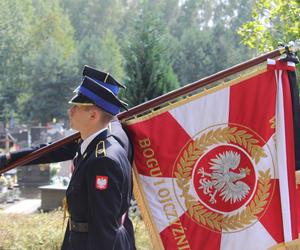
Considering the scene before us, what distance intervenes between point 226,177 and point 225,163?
0.28 feet

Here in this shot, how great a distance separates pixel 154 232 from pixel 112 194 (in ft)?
3.43

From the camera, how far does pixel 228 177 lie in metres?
3.11

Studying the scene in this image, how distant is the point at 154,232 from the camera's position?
3240mm

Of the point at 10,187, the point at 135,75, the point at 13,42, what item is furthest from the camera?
the point at 13,42

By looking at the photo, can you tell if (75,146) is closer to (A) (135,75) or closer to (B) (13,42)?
(A) (135,75)

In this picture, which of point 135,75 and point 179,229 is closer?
point 179,229

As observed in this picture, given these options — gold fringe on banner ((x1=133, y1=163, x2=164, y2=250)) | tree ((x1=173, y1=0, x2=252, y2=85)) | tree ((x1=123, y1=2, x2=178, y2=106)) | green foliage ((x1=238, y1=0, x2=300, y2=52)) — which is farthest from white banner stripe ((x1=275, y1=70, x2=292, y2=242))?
tree ((x1=173, y1=0, x2=252, y2=85))

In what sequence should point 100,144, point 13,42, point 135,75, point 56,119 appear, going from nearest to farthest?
point 100,144 < point 135,75 < point 56,119 < point 13,42

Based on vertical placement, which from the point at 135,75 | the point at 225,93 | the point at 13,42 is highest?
the point at 13,42

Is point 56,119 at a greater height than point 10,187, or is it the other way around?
point 56,119

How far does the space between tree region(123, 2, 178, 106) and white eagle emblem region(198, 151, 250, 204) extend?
7.69 meters

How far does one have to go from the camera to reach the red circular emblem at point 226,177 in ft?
10.2

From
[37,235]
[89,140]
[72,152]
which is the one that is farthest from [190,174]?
[37,235]

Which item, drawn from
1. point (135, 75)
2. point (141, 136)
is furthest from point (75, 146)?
point (135, 75)
